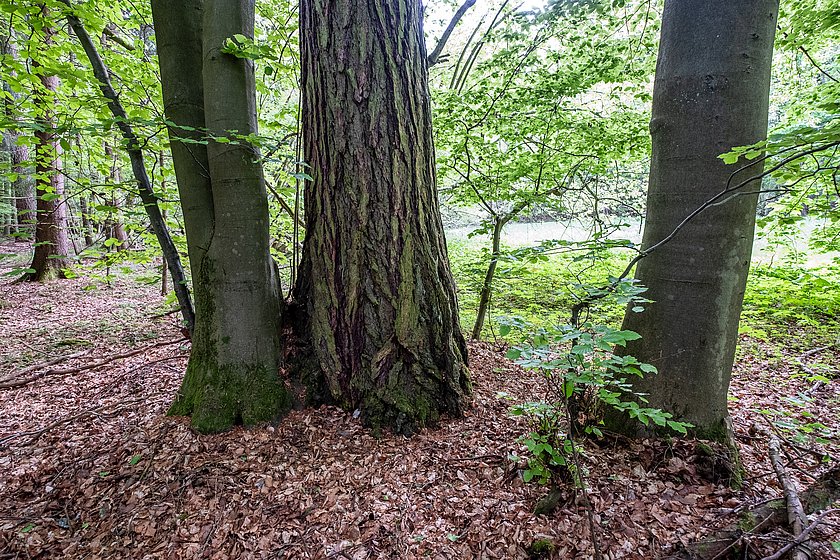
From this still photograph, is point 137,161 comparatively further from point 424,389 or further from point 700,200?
point 700,200

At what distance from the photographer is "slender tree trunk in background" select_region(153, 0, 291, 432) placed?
8.43ft

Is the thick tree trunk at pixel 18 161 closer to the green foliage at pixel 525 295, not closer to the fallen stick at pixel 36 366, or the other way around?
the fallen stick at pixel 36 366

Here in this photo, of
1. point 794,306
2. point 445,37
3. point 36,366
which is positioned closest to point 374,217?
A: point 445,37

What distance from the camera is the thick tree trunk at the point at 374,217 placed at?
258 centimetres

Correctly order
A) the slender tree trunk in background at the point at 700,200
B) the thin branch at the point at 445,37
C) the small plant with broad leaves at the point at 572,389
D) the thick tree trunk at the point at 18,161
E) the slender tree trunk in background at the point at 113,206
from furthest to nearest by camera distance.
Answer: the thin branch at the point at 445,37 < the slender tree trunk in background at the point at 113,206 < the thick tree trunk at the point at 18,161 < the slender tree trunk in background at the point at 700,200 < the small plant with broad leaves at the point at 572,389

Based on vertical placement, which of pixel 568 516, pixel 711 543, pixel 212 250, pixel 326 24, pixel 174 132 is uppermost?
pixel 326 24

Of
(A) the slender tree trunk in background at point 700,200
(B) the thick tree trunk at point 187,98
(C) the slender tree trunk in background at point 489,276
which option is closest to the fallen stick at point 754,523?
(A) the slender tree trunk in background at point 700,200

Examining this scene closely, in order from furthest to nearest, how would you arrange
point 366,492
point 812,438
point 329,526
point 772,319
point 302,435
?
point 772,319 < point 302,435 < point 812,438 < point 366,492 < point 329,526

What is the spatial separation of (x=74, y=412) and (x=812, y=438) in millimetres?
5388

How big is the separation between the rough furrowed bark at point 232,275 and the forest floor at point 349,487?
209 mm

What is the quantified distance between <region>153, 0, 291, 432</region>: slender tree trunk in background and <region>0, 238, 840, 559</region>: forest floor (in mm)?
210

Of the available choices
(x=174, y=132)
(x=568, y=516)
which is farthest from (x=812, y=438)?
(x=174, y=132)

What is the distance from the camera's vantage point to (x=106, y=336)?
5.55 m

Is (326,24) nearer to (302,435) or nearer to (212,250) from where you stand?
(212,250)
